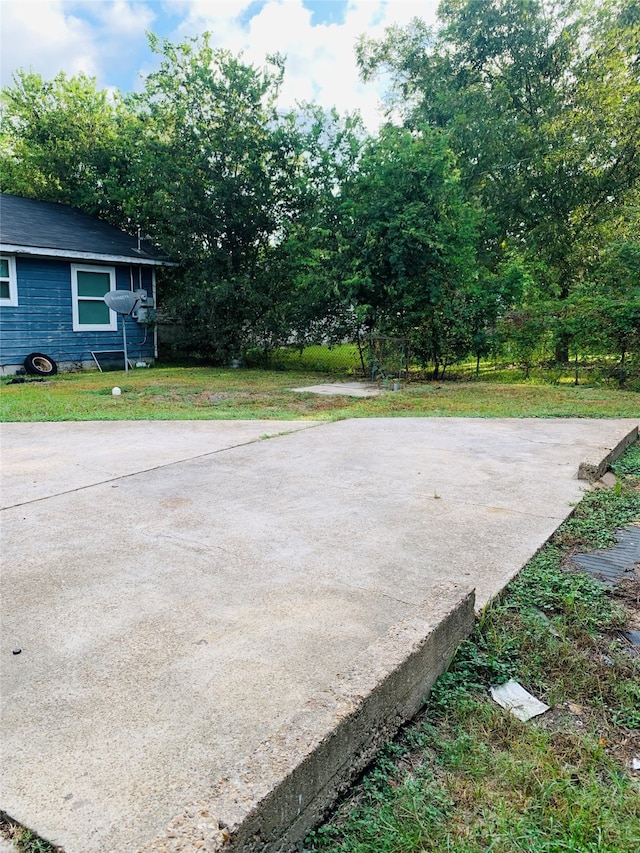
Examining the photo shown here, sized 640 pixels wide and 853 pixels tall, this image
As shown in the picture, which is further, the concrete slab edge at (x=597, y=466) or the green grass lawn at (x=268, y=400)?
the green grass lawn at (x=268, y=400)

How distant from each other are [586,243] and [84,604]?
1517cm

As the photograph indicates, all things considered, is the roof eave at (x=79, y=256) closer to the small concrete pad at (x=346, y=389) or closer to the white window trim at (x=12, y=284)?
the white window trim at (x=12, y=284)

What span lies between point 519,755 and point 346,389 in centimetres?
767

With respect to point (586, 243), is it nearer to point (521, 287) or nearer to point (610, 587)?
point (521, 287)

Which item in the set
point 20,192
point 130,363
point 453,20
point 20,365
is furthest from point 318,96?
point 20,192

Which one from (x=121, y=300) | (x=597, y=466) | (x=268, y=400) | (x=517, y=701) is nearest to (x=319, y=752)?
(x=517, y=701)

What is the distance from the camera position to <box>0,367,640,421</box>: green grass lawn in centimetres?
640

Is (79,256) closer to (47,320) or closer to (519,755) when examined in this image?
(47,320)

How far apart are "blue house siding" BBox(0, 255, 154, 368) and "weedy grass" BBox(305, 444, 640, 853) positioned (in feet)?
36.0

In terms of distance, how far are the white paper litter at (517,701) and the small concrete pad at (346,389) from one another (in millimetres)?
6611

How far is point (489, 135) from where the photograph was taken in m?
13.3

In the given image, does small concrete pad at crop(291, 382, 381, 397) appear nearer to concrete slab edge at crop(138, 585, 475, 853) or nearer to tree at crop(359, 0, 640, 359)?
tree at crop(359, 0, 640, 359)

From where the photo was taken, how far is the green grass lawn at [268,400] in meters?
6.40

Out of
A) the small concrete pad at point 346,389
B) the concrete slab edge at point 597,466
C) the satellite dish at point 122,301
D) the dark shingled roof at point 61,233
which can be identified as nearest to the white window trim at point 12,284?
the dark shingled roof at point 61,233
